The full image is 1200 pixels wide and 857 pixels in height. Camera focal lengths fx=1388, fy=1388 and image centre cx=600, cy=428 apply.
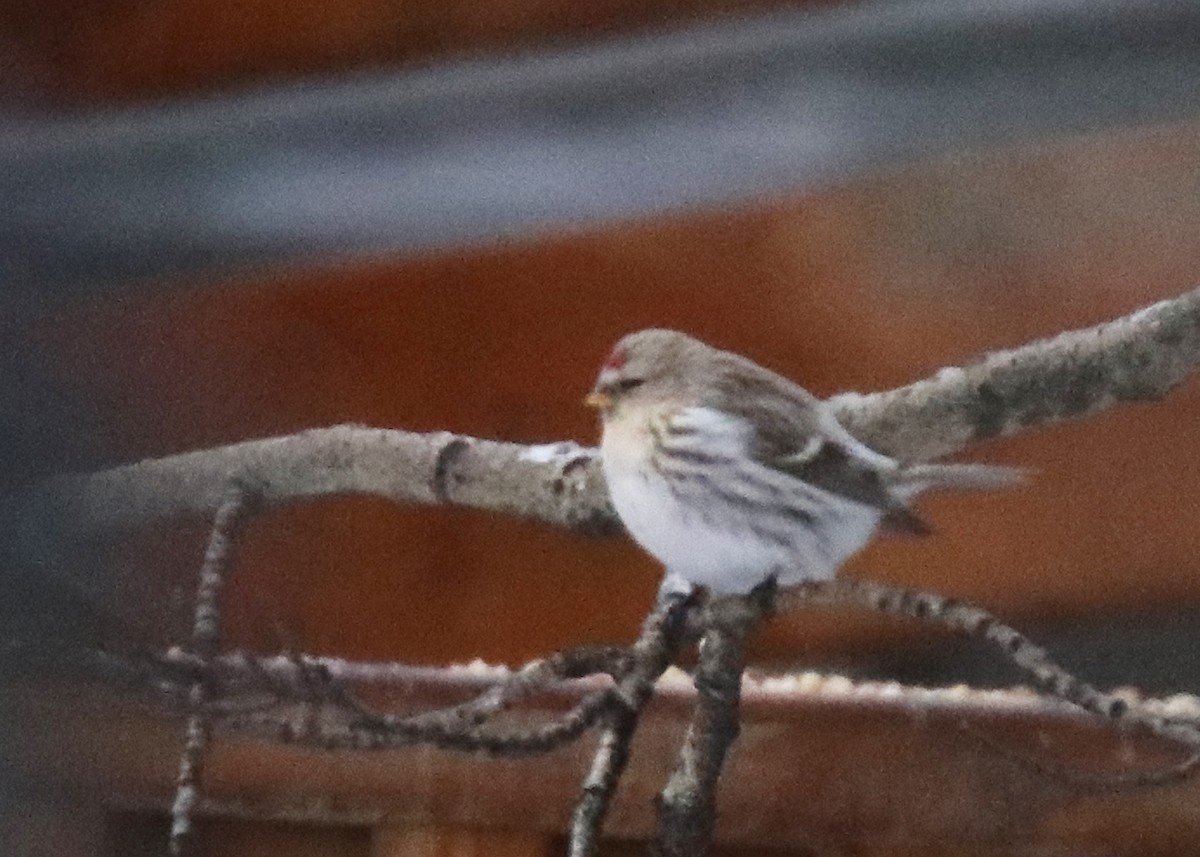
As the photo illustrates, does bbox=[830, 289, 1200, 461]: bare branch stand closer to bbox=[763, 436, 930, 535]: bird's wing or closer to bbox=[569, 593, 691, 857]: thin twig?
bbox=[763, 436, 930, 535]: bird's wing

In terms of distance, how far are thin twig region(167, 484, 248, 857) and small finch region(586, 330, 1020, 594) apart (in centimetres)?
21

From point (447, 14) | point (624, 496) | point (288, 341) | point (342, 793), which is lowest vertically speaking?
point (342, 793)

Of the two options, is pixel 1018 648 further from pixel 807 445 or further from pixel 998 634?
pixel 807 445

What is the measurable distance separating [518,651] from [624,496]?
0.11m

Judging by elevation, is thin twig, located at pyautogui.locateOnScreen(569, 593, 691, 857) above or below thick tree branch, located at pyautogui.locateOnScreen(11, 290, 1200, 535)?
below

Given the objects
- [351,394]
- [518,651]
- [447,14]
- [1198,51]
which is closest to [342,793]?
[518,651]

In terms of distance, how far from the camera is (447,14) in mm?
818

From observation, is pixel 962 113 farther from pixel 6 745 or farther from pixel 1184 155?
pixel 6 745

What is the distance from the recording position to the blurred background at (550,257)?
71cm

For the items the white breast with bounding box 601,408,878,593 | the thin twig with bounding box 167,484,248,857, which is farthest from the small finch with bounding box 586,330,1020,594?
the thin twig with bounding box 167,484,248,857

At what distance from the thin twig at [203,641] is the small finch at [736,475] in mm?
212

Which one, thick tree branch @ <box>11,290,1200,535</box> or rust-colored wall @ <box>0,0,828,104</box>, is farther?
rust-colored wall @ <box>0,0,828,104</box>

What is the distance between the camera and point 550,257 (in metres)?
0.79

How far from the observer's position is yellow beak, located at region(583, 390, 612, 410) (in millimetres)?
704
